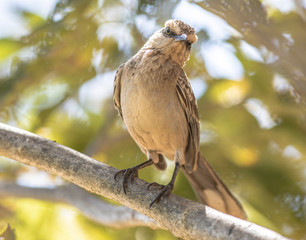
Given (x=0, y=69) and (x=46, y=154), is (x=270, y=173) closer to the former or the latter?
(x=46, y=154)

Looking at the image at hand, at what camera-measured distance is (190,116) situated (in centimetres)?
433

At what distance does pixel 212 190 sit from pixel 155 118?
119 cm

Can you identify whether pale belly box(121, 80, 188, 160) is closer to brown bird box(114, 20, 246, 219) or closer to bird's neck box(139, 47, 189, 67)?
brown bird box(114, 20, 246, 219)

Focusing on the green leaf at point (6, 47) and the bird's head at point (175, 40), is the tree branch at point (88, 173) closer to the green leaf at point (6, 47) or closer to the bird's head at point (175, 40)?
the bird's head at point (175, 40)

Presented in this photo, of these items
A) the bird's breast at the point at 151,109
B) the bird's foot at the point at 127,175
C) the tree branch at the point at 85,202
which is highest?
the bird's breast at the point at 151,109

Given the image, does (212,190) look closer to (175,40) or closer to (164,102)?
(164,102)

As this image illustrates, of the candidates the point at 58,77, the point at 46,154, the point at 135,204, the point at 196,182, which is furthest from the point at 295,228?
the point at 58,77

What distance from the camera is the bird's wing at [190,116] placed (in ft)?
13.8

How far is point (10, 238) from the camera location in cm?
388

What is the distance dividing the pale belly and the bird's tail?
0.55m

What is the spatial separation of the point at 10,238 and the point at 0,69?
2.68m

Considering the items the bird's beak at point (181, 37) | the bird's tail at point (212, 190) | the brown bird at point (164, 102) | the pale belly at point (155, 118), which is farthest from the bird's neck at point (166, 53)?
the bird's tail at point (212, 190)

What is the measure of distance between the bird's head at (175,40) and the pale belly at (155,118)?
40cm

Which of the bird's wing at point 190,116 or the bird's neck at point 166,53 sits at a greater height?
the bird's neck at point 166,53
